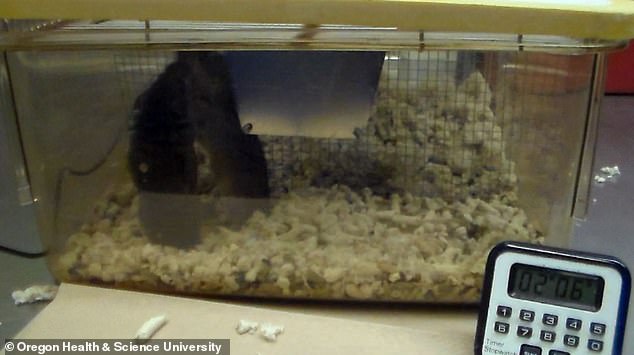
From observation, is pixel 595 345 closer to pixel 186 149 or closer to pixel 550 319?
pixel 550 319

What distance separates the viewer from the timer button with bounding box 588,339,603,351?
0.45 m

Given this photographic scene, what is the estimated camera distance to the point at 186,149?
59 centimetres

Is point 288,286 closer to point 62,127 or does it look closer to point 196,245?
point 196,245

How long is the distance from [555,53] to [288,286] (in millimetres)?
284

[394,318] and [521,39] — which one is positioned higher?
[521,39]

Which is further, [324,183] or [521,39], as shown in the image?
[324,183]

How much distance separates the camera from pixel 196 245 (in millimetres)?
595

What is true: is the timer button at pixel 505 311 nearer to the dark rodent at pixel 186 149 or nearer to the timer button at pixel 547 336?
the timer button at pixel 547 336

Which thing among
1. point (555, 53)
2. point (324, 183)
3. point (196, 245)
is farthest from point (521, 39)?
point (196, 245)

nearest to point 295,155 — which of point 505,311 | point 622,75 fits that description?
point 505,311

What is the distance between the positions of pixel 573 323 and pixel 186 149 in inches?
13.2

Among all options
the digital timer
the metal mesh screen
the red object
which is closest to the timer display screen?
the digital timer

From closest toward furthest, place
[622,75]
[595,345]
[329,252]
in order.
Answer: [595,345] < [329,252] < [622,75]

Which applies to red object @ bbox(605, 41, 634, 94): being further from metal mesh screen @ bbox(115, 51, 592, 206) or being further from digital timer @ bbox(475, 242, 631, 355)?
digital timer @ bbox(475, 242, 631, 355)
